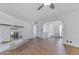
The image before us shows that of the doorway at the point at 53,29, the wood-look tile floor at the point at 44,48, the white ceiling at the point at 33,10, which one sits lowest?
the wood-look tile floor at the point at 44,48

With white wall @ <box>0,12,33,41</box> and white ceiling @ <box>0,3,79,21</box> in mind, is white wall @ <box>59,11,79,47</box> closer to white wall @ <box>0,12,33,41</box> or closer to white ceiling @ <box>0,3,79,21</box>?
white ceiling @ <box>0,3,79,21</box>

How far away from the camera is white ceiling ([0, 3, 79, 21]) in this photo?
2.04 metres

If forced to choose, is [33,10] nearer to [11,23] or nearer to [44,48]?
[11,23]

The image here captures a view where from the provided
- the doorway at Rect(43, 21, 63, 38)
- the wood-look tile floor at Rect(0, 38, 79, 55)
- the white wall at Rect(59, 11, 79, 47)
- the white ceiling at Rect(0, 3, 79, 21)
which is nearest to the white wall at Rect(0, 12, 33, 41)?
the white ceiling at Rect(0, 3, 79, 21)

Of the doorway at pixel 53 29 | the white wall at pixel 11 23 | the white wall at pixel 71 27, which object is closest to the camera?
the white wall at pixel 11 23

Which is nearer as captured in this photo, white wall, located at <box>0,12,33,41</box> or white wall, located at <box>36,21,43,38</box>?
white wall, located at <box>0,12,33,41</box>

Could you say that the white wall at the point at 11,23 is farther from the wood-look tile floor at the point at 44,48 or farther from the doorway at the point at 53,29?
the doorway at the point at 53,29

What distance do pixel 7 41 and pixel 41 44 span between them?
0.80 meters

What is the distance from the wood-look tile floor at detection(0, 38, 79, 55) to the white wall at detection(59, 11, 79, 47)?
166 mm

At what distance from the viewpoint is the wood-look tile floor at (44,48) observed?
2092 millimetres

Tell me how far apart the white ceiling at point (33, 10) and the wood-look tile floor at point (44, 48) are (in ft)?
1.96

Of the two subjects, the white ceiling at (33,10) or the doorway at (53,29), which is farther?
the doorway at (53,29)

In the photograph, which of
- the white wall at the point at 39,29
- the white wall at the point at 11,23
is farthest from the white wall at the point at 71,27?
the white wall at the point at 11,23
